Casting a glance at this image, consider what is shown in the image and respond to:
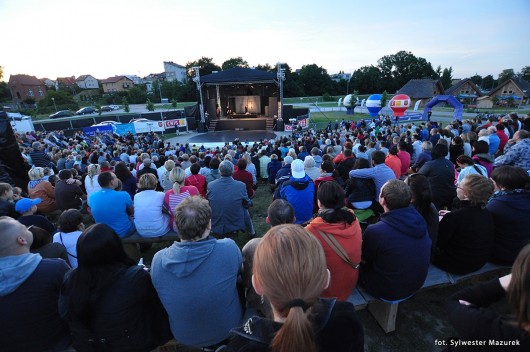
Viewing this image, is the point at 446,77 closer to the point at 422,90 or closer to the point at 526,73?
the point at 526,73

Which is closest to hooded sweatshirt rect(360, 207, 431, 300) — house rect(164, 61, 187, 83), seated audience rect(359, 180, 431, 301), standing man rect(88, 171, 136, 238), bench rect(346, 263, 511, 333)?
seated audience rect(359, 180, 431, 301)

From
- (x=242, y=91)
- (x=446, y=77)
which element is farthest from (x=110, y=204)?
(x=446, y=77)

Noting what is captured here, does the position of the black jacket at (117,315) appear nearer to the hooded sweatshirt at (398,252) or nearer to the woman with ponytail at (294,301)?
the woman with ponytail at (294,301)

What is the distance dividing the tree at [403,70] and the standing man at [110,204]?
59785mm

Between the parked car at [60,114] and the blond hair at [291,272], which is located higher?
the blond hair at [291,272]

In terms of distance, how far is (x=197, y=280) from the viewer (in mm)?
1600

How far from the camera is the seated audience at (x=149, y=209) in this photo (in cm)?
330

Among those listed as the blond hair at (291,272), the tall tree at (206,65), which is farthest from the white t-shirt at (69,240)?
the tall tree at (206,65)

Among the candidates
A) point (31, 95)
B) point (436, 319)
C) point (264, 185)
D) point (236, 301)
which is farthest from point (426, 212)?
point (31, 95)

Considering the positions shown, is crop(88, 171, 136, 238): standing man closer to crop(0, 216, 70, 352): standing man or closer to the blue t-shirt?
the blue t-shirt

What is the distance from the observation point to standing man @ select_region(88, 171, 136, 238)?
3266 millimetres

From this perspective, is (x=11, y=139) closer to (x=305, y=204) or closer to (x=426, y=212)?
(x=305, y=204)

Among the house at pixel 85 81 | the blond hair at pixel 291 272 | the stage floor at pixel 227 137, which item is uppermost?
the house at pixel 85 81

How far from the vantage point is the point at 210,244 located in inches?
66.6
